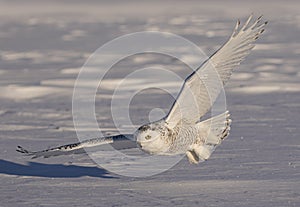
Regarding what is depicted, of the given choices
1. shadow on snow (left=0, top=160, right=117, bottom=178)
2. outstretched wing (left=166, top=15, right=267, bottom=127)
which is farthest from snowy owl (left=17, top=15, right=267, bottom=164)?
shadow on snow (left=0, top=160, right=117, bottom=178)

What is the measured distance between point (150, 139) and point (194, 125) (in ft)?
2.12

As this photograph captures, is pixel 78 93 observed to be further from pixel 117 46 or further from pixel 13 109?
pixel 117 46

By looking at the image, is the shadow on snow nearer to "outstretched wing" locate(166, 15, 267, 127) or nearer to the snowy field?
the snowy field

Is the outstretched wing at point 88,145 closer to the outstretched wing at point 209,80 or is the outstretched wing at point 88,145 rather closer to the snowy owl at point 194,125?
the snowy owl at point 194,125

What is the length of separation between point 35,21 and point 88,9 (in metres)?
5.35

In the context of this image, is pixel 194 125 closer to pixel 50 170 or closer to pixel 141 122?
pixel 50 170

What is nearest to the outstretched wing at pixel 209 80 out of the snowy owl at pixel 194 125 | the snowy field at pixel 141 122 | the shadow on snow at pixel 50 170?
the snowy owl at pixel 194 125

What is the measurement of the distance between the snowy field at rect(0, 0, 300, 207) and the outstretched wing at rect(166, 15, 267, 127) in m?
0.44

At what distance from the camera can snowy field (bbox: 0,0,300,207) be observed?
638cm

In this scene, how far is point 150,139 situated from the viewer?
6398 mm

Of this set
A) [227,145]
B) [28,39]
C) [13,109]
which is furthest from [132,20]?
[227,145]

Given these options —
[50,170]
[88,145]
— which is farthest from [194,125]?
[50,170]

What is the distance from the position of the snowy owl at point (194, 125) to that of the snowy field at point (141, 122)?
21cm

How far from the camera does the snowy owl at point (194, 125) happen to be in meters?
6.60
